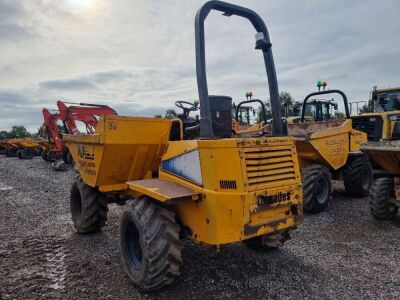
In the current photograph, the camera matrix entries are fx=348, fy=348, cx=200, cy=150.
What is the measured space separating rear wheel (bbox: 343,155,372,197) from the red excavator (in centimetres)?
581

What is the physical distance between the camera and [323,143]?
6.98 metres

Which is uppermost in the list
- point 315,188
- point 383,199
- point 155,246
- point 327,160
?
point 327,160

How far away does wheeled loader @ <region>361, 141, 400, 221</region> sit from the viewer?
19.0 feet

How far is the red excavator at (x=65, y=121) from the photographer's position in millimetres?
12287

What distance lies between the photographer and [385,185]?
5.88 meters

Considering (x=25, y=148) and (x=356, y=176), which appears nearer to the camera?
(x=356, y=176)

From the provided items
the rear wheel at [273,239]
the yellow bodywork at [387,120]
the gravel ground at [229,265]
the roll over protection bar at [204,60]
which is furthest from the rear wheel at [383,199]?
the yellow bodywork at [387,120]

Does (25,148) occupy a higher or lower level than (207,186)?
lower

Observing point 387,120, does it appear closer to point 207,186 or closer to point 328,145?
point 328,145

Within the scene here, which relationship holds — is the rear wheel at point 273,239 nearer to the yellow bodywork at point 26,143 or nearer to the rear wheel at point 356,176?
the rear wheel at point 356,176

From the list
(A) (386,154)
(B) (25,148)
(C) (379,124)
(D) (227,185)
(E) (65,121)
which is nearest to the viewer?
(D) (227,185)

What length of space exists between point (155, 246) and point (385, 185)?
4340 mm

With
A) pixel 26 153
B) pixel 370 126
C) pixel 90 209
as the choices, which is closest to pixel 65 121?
pixel 90 209

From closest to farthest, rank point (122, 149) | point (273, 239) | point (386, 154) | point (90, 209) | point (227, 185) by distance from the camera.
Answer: point (227, 185), point (273, 239), point (122, 149), point (90, 209), point (386, 154)
